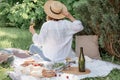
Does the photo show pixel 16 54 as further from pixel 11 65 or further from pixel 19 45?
pixel 19 45

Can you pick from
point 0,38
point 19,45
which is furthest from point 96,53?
point 0,38

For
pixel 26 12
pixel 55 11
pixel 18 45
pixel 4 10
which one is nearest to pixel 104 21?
pixel 55 11

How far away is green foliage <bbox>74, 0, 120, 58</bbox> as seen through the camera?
6.09 meters

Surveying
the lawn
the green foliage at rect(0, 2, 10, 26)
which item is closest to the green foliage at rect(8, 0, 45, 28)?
the green foliage at rect(0, 2, 10, 26)

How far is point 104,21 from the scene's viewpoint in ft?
20.3

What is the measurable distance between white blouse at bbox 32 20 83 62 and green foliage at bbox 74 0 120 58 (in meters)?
0.40

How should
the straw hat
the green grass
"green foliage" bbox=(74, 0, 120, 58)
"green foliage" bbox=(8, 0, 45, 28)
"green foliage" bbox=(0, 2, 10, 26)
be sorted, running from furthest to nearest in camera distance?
"green foliage" bbox=(0, 2, 10, 26), "green foliage" bbox=(8, 0, 45, 28), the green grass, the straw hat, "green foliage" bbox=(74, 0, 120, 58)

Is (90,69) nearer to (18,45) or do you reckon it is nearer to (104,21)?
(104,21)

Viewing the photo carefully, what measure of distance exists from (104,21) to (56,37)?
2.79 ft

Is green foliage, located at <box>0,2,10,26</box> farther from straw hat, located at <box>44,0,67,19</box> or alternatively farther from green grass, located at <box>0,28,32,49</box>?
straw hat, located at <box>44,0,67,19</box>

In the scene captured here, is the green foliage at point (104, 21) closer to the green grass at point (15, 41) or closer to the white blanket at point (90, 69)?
the white blanket at point (90, 69)

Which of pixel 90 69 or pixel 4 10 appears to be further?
pixel 4 10

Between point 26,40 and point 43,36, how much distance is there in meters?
2.67

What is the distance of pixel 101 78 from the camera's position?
5387 mm
